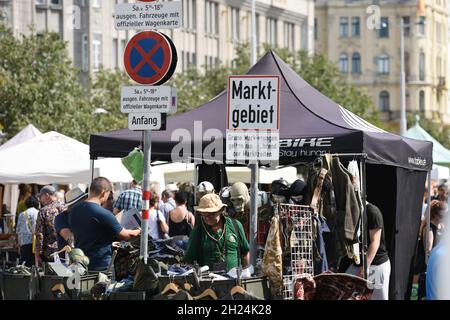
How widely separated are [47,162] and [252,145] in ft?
34.8

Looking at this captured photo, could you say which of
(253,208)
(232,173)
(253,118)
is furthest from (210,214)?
(232,173)

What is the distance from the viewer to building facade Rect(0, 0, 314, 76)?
5875 cm

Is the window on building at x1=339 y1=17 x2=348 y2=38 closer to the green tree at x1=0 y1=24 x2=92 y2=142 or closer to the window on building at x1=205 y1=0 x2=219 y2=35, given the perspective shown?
the window on building at x1=205 y1=0 x2=219 y2=35

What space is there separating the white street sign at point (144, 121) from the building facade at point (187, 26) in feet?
101

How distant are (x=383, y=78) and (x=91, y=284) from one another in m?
119

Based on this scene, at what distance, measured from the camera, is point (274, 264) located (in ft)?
38.7

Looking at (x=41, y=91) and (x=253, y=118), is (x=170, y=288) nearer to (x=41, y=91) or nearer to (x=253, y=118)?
(x=253, y=118)

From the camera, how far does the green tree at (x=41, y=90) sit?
41062 mm

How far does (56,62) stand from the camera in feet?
141

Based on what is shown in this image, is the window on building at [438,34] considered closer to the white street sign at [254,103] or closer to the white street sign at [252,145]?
the white street sign at [254,103]

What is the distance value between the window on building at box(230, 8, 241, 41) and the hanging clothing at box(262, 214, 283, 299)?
65949 mm

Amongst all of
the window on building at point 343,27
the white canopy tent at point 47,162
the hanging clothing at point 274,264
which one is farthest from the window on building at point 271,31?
the hanging clothing at point 274,264
